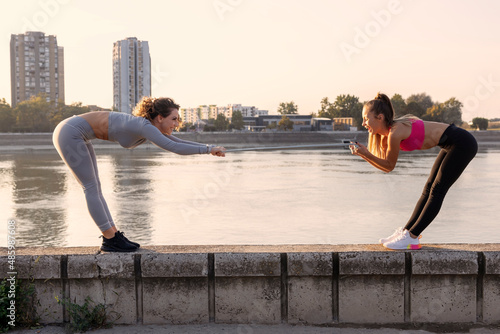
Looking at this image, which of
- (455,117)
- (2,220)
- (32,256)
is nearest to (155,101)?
(32,256)

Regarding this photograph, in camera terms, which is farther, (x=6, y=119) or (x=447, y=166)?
(x=6, y=119)

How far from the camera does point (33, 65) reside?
6924 inches

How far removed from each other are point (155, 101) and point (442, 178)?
2636 millimetres

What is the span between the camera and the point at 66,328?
4.51 m

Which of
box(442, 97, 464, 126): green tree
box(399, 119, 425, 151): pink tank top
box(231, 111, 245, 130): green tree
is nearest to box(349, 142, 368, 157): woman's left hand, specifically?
box(399, 119, 425, 151): pink tank top

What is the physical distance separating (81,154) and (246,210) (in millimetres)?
12102

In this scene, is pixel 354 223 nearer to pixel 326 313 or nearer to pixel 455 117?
pixel 326 313

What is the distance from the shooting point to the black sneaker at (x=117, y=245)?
15.8ft

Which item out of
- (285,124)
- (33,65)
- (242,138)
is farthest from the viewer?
(33,65)

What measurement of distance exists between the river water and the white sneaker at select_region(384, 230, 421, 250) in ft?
22.3

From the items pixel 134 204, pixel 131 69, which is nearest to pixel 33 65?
pixel 131 69

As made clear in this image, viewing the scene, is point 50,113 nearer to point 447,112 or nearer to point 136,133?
point 447,112

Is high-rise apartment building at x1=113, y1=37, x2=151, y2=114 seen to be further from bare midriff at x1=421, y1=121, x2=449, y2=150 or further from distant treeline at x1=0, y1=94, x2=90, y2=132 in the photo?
bare midriff at x1=421, y1=121, x2=449, y2=150

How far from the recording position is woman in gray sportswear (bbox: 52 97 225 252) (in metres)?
4.67
